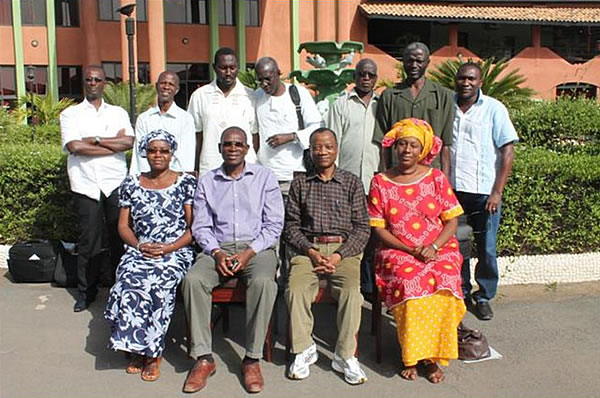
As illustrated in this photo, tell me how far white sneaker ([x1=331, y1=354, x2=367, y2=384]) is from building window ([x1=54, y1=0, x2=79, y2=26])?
2139 centimetres

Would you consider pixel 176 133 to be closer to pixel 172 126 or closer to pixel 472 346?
pixel 172 126

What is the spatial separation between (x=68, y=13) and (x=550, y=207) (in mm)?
20735

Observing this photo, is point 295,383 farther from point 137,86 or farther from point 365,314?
point 137,86

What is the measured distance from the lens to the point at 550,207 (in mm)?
5781

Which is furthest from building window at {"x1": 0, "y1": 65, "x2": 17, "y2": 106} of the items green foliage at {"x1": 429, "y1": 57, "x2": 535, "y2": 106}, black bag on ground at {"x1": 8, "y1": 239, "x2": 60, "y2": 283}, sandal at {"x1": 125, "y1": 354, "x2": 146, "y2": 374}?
sandal at {"x1": 125, "y1": 354, "x2": 146, "y2": 374}

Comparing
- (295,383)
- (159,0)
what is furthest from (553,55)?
(295,383)

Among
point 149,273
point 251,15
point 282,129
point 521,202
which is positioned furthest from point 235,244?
point 251,15

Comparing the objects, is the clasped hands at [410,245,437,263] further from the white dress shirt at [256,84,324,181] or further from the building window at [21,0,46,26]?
the building window at [21,0,46,26]

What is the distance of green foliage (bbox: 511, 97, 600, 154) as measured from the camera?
7984 mm

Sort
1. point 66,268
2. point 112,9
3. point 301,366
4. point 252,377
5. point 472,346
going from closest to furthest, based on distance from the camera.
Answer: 1. point 252,377
2. point 301,366
3. point 472,346
4. point 66,268
5. point 112,9

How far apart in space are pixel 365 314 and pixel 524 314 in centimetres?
130

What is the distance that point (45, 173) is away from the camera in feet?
20.0

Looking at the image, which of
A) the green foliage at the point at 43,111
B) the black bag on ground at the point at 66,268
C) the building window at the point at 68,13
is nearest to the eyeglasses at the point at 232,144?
the black bag on ground at the point at 66,268

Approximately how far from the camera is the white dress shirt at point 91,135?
5.01 metres
